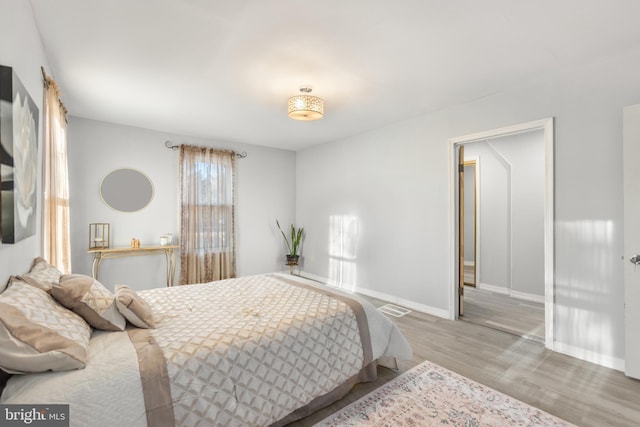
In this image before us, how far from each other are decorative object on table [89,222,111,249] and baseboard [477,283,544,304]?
563cm

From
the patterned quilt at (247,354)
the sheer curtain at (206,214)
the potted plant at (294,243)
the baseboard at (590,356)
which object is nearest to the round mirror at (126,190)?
the sheer curtain at (206,214)

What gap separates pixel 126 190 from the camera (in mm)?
4277

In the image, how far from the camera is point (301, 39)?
2.12m

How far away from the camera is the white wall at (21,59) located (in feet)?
4.78

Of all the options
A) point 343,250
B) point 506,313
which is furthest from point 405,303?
point 343,250

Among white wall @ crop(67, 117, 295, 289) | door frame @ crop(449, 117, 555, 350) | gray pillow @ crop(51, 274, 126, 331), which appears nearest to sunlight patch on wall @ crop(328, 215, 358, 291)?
white wall @ crop(67, 117, 295, 289)

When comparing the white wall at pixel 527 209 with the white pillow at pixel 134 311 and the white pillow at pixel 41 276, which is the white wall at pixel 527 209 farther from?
the white pillow at pixel 41 276

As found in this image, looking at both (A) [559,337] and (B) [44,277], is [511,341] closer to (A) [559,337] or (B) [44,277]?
(A) [559,337]

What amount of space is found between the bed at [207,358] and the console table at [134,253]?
1.89 meters

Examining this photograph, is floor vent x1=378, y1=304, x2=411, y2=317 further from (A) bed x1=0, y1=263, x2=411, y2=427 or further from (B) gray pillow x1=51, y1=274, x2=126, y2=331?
(B) gray pillow x1=51, y1=274, x2=126, y2=331

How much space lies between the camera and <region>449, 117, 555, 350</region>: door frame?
2729 millimetres

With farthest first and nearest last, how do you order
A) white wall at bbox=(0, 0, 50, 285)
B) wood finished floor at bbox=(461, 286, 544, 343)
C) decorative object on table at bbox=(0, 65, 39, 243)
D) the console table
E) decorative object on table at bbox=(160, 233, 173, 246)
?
decorative object on table at bbox=(160, 233, 173, 246), the console table, wood finished floor at bbox=(461, 286, 544, 343), white wall at bbox=(0, 0, 50, 285), decorative object on table at bbox=(0, 65, 39, 243)

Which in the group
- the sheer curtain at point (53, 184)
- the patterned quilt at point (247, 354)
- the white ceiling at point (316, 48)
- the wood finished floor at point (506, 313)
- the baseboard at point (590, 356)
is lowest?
the wood finished floor at point (506, 313)

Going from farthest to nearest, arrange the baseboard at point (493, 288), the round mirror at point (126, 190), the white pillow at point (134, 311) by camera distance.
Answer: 1. the baseboard at point (493, 288)
2. the round mirror at point (126, 190)
3. the white pillow at point (134, 311)
